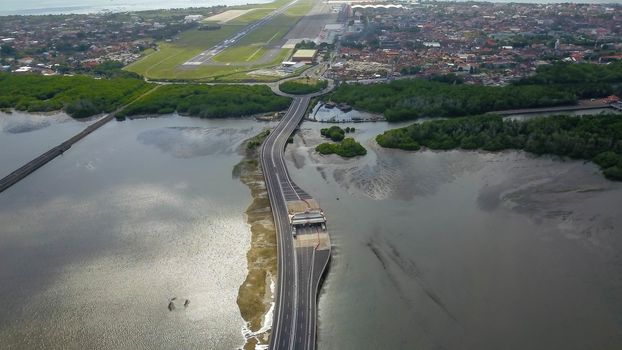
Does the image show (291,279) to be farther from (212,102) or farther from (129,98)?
(129,98)

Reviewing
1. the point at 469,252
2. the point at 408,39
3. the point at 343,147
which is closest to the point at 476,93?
the point at 343,147

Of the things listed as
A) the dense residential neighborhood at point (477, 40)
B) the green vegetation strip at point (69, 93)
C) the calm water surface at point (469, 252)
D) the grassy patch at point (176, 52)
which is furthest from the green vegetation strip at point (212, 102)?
the calm water surface at point (469, 252)

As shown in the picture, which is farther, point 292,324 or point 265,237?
point 265,237

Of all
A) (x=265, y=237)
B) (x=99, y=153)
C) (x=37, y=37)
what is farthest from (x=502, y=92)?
(x=37, y=37)

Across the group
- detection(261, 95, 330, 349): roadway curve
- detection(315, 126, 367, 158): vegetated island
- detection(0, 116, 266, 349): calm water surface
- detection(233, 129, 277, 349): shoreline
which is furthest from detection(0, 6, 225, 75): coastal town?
detection(261, 95, 330, 349): roadway curve

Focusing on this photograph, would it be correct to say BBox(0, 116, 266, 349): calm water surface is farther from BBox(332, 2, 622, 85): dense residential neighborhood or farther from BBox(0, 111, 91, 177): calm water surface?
BBox(332, 2, 622, 85): dense residential neighborhood

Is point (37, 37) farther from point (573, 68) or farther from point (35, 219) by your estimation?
point (573, 68)
